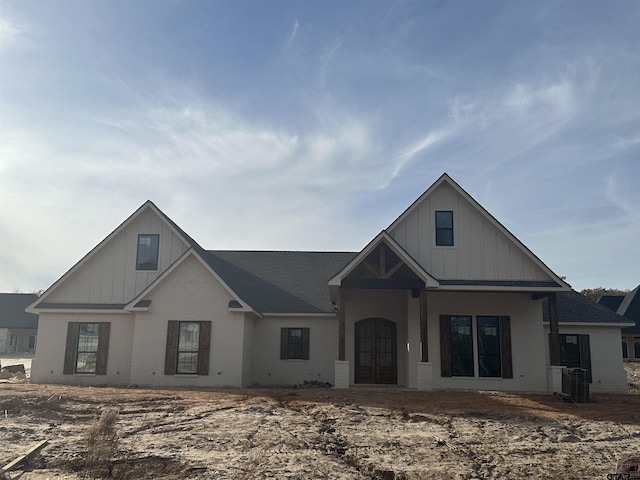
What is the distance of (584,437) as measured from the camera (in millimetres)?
10672

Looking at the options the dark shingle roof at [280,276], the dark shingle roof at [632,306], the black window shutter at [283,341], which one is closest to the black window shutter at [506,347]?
the dark shingle roof at [280,276]

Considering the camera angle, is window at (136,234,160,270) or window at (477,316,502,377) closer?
window at (477,316,502,377)

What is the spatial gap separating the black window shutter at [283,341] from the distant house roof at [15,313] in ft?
129

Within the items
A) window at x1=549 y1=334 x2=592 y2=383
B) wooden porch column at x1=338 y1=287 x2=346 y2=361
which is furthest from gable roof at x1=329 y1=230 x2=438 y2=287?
window at x1=549 y1=334 x2=592 y2=383

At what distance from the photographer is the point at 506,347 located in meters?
19.0

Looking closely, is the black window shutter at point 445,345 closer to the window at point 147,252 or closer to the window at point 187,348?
the window at point 187,348

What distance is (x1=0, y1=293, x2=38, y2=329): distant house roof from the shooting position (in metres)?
52.6

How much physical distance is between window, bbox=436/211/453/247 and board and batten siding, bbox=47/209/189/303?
9.34 metres

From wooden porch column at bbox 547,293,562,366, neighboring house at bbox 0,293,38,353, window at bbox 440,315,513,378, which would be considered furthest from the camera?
neighboring house at bbox 0,293,38,353

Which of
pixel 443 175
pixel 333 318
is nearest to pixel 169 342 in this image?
pixel 333 318

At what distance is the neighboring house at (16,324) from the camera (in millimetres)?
52500

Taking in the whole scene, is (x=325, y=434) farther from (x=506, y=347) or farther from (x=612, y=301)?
(x=612, y=301)

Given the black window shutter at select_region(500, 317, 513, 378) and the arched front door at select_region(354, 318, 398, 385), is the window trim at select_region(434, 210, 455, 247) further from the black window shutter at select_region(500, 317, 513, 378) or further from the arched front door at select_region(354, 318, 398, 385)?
the arched front door at select_region(354, 318, 398, 385)

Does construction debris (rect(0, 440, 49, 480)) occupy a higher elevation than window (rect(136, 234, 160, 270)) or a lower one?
lower
